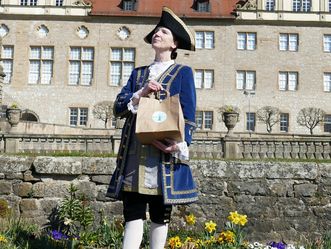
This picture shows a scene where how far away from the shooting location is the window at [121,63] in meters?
27.2

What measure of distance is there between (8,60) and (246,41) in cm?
1425

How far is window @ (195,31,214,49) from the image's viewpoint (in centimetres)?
2738

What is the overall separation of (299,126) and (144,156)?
25.0 meters

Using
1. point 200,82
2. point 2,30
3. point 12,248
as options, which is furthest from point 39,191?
point 2,30

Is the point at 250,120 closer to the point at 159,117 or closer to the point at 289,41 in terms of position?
the point at 289,41

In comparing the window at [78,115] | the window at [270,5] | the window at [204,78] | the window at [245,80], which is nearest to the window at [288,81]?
the window at [245,80]

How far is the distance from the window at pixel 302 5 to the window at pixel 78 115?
1389cm

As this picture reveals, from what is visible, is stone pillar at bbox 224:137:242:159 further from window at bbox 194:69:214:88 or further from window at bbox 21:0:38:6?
window at bbox 21:0:38:6

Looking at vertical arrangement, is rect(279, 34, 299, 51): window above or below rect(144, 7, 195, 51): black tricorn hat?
above

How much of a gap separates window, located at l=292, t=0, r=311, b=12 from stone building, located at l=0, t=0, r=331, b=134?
6 centimetres

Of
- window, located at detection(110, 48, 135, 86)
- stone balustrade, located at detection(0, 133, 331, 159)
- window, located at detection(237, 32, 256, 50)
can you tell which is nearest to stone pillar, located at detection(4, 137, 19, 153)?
stone balustrade, located at detection(0, 133, 331, 159)

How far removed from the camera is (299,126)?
87.1ft

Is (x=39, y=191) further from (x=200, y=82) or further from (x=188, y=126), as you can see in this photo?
(x=200, y=82)

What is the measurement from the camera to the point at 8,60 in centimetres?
2728
